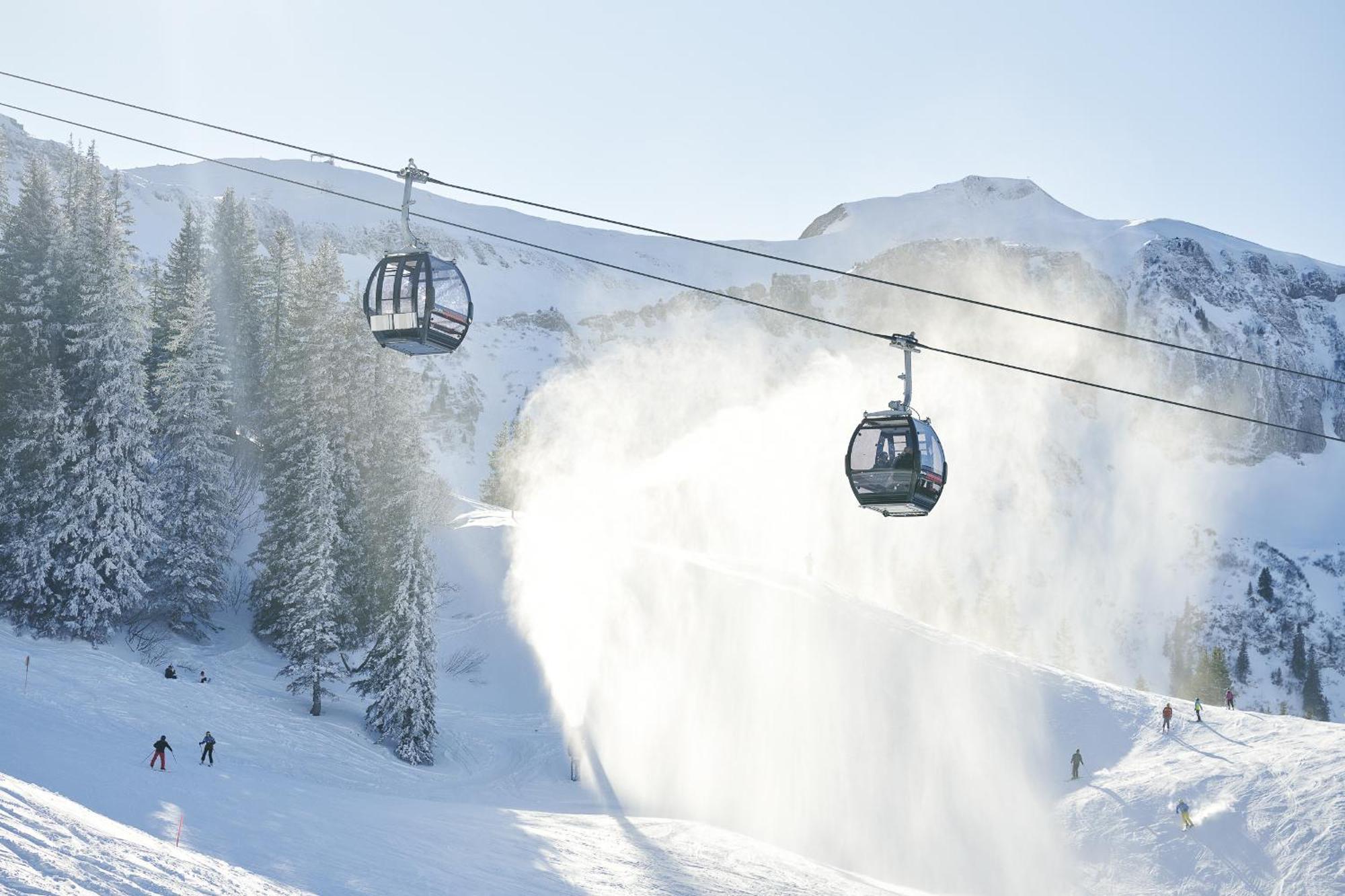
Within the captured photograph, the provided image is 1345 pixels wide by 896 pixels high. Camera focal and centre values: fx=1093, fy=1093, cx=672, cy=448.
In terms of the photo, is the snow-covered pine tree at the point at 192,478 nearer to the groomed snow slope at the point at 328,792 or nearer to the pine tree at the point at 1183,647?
the groomed snow slope at the point at 328,792

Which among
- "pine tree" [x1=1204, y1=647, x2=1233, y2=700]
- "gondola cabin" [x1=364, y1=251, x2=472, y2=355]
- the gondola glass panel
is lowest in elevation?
"pine tree" [x1=1204, y1=647, x2=1233, y2=700]

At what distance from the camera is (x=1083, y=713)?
45.4 meters

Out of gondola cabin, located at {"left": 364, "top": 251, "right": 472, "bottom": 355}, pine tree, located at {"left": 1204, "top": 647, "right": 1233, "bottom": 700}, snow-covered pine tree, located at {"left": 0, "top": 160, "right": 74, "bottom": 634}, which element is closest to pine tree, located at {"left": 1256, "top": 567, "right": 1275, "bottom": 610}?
pine tree, located at {"left": 1204, "top": 647, "right": 1233, "bottom": 700}

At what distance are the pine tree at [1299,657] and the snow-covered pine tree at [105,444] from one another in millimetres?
172361

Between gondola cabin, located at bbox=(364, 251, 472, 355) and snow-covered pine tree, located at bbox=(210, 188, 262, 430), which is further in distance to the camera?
snow-covered pine tree, located at bbox=(210, 188, 262, 430)

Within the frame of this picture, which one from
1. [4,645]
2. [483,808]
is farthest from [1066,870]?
[4,645]

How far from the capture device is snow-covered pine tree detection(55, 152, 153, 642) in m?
32.9

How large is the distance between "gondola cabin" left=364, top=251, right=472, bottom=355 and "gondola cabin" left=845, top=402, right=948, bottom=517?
250 inches

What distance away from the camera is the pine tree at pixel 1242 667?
16500 cm

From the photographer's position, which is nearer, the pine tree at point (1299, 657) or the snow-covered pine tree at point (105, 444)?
the snow-covered pine tree at point (105, 444)

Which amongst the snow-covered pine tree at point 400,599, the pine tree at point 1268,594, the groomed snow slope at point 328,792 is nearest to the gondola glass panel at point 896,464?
the groomed snow slope at point 328,792

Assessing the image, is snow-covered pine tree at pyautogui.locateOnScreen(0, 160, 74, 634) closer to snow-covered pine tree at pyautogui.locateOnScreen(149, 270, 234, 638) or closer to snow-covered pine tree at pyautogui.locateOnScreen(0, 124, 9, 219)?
snow-covered pine tree at pyautogui.locateOnScreen(0, 124, 9, 219)

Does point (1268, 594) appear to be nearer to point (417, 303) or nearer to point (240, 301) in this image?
point (240, 301)

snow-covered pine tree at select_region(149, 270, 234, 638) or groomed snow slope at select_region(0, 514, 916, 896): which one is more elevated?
snow-covered pine tree at select_region(149, 270, 234, 638)
